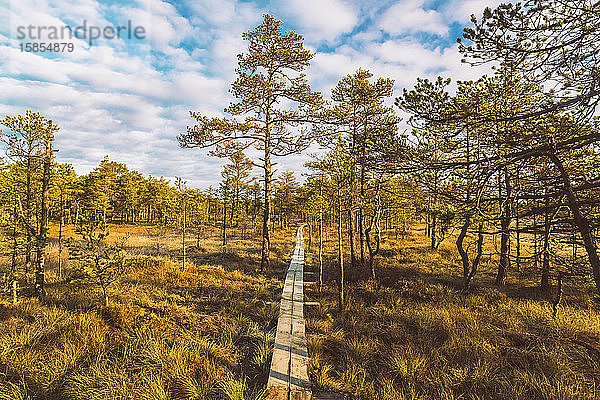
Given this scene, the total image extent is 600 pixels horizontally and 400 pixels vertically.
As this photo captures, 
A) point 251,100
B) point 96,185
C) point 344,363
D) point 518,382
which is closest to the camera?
point 518,382

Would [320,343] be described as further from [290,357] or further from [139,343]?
[139,343]

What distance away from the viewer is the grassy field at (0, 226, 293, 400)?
4.68 m

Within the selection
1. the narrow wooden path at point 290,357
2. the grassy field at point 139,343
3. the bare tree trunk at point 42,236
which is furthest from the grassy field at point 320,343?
the bare tree trunk at point 42,236

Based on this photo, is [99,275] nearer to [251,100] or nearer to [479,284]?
[251,100]

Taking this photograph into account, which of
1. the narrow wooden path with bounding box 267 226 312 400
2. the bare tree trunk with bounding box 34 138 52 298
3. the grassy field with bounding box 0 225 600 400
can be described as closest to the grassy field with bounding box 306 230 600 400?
the grassy field with bounding box 0 225 600 400

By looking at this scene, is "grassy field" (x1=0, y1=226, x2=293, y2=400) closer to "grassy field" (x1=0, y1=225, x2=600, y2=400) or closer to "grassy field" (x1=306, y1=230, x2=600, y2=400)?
"grassy field" (x1=0, y1=225, x2=600, y2=400)

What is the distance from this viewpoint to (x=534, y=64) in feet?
13.5

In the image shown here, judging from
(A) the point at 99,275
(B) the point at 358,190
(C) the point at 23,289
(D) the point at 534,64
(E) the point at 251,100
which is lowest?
(C) the point at 23,289

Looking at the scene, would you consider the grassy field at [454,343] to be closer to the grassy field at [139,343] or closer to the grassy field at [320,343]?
the grassy field at [320,343]

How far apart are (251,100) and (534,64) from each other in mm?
11500

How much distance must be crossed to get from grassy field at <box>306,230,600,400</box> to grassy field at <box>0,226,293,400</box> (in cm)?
166

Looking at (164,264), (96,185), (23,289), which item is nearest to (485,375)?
(164,264)

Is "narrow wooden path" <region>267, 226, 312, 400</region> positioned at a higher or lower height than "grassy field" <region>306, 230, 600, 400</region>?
lower

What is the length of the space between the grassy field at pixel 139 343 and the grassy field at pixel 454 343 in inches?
65.3
